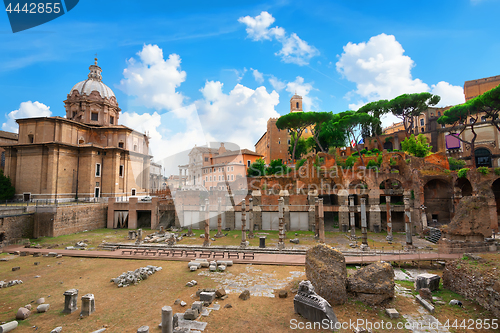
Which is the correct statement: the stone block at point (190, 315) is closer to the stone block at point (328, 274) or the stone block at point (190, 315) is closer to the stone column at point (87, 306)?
the stone column at point (87, 306)

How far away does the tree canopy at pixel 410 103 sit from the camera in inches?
1452

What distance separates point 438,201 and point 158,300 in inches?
1374

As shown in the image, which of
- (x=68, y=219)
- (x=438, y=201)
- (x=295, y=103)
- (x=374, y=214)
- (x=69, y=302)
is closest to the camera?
(x=69, y=302)

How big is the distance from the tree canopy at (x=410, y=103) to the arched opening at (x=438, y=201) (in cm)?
1169

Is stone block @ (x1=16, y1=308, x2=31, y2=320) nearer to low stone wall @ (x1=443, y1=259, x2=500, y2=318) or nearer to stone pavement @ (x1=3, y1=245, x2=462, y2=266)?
stone pavement @ (x1=3, y1=245, x2=462, y2=266)

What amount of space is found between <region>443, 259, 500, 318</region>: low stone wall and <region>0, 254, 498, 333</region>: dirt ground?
388 millimetres

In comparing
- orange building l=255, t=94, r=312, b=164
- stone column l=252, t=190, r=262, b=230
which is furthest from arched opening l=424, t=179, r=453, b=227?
orange building l=255, t=94, r=312, b=164

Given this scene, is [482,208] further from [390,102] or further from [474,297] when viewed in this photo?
[390,102]

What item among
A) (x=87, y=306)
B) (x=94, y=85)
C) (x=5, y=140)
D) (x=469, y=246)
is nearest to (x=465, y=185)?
(x=469, y=246)

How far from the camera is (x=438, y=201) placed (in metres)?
31.2

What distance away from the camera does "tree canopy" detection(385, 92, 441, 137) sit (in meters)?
36.9

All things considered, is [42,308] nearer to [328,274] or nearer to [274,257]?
[328,274]

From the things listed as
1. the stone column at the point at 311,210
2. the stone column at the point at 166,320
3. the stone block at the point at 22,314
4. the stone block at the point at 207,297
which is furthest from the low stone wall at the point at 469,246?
the stone block at the point at 22,314

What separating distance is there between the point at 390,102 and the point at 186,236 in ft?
122
